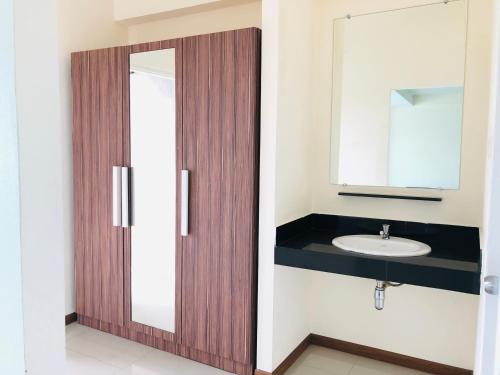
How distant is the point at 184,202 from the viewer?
2.47 m

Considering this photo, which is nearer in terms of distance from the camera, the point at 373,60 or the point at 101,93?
the point at 373,60

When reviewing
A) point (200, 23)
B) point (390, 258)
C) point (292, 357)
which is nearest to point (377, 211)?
point (390, 258)

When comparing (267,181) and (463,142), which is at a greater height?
(463,142)

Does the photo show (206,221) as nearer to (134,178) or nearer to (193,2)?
(134,178)

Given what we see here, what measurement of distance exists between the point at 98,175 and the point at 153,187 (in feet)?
1.64

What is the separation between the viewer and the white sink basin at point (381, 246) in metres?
2.10

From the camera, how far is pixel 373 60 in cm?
254

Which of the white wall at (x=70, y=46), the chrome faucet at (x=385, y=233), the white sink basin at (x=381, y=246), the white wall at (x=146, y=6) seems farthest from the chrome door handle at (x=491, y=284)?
the white wall at (x=70, y=46)

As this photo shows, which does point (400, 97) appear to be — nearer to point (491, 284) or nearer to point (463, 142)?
point (463, 142)

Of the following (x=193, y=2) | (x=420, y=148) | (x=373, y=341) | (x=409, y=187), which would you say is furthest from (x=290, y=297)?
(x=193, y=2)

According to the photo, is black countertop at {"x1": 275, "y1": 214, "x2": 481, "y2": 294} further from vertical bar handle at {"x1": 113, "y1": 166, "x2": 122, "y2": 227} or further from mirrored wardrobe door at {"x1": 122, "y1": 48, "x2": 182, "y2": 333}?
vertical bar handle at {"x1": 113, "y1": 166, "x2": 122, "y2": 227}

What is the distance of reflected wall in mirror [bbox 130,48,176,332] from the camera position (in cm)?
257

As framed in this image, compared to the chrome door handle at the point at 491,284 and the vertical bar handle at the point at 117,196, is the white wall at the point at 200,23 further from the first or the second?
the chrome door handle at the point at 491,284

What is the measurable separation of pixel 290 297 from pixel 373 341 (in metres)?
0.64
